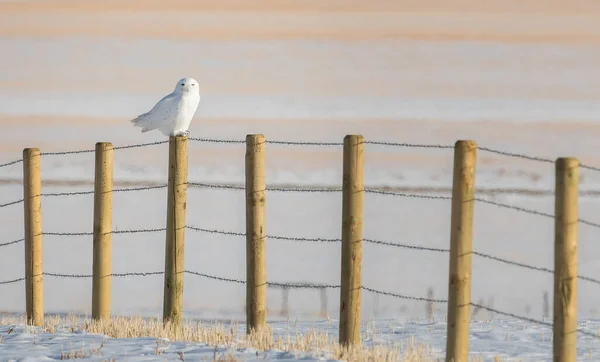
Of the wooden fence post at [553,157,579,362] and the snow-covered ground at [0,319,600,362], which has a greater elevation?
the wooden fence post at [553,157,579,362]

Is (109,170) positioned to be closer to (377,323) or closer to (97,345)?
(97,345)

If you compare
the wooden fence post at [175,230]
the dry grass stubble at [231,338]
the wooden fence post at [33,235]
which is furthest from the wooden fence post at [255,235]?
the wooden fence post at [33,235]

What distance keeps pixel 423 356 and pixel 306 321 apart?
3.40 meters

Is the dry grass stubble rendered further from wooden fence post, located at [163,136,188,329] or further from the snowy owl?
the snowy owl

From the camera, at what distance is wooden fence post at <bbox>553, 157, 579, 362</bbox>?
276 inches

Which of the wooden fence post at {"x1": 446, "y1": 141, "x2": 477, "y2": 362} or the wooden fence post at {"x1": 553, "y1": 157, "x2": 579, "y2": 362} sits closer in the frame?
the wooden fence post at {"x1": 553, "y1": 157, "x2": 579, "y2": 362}

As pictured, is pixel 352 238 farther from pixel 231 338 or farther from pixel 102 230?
pixel 102 230

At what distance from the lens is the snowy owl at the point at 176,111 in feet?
31.6

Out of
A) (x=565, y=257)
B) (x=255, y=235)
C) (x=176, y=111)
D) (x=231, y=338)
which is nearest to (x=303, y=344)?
(x=231, y=338)

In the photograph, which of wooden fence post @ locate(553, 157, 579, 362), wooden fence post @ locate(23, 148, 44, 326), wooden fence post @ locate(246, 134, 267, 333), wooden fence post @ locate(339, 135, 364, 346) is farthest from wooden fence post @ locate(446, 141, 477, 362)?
wooden fence post @ locate(23, 148, 44, 326)

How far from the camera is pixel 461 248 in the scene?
293 inches

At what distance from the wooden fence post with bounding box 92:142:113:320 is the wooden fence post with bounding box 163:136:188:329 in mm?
760

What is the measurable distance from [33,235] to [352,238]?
3.84 meters

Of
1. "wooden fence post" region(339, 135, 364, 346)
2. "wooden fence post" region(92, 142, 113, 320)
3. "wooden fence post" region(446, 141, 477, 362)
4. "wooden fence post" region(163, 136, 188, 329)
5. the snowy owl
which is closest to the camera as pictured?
"wooden fence post" region(446, 141, 477, 362)
